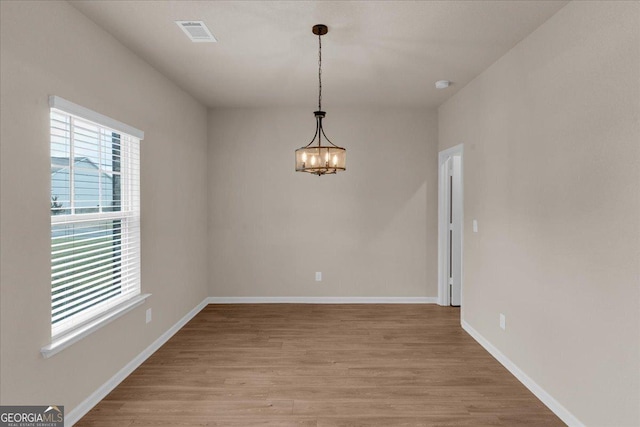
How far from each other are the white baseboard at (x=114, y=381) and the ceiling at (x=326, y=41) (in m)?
2.65

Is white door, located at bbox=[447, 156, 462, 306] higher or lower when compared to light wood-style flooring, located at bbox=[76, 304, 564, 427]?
higher

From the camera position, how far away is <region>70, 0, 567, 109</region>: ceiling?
104 inches

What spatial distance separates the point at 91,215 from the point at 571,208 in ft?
10.8

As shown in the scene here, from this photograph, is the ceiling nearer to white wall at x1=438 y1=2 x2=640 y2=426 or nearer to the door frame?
white wall at x1=438 y1=2 x2=640 y2=426

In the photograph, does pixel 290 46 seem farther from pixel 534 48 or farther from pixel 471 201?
pixel 471 201

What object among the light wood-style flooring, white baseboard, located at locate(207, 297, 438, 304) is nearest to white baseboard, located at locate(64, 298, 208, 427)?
→ the light wood-style flooring

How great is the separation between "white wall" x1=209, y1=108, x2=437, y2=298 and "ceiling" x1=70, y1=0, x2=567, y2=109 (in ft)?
2.84

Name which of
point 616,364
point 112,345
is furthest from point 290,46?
point 616,364

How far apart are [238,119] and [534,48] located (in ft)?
12.5

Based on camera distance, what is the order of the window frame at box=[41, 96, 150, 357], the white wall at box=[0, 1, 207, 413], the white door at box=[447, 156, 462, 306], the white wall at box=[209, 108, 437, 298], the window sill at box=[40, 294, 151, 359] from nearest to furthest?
the white wall at box=[0, 1, 207, 413], the window sill at box=[40, 294, 151, 359], the window frame at box=[41, 96, 150, 357], the white door at box=[447, 156, 462, 306], the white wall at box=[209, 108, 437, 298]


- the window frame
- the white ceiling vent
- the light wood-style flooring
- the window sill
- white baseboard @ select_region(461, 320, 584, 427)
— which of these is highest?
the white ceiling vent

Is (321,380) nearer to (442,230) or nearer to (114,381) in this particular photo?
(114,381)

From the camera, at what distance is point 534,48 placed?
9.78 ft

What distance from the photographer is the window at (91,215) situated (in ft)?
8.06
